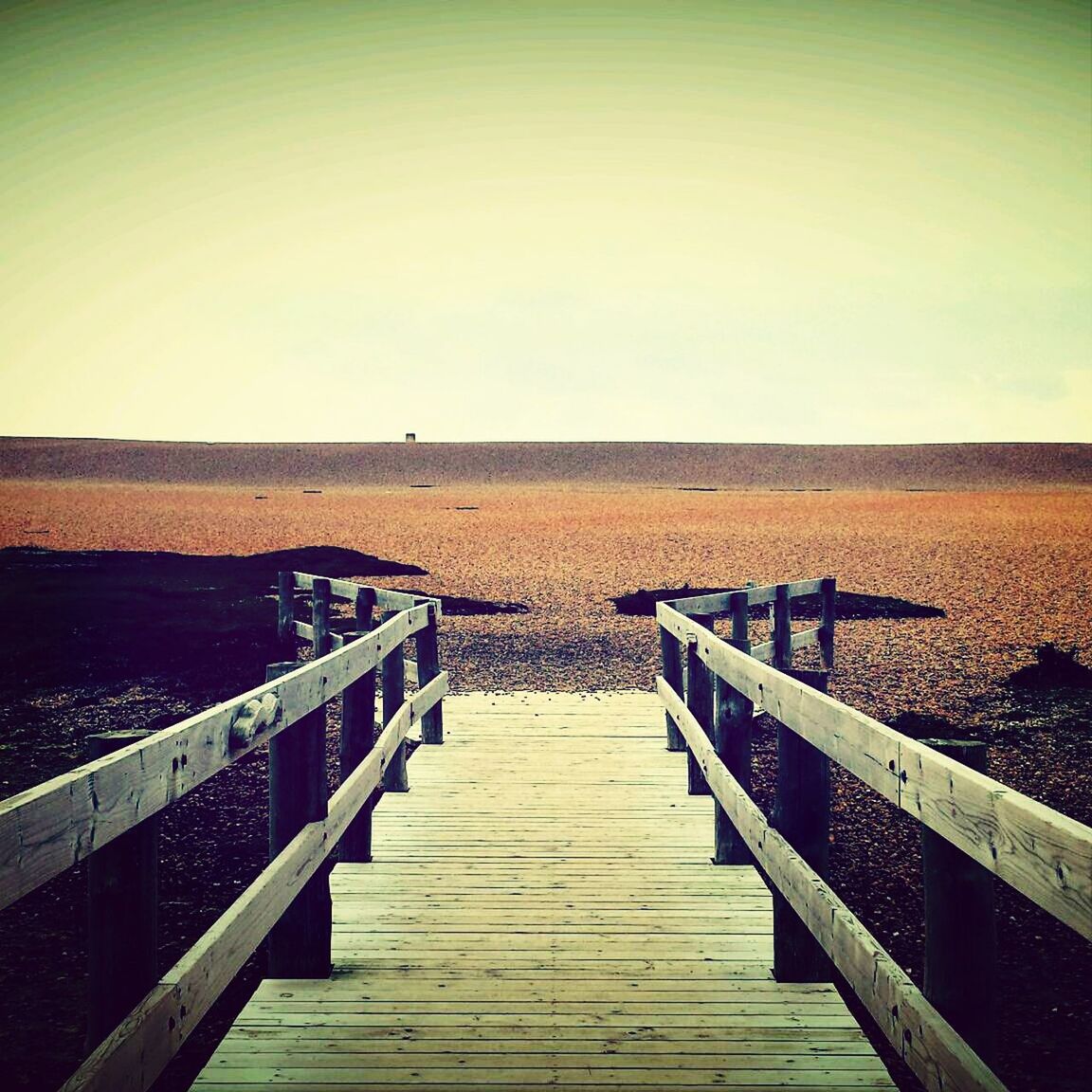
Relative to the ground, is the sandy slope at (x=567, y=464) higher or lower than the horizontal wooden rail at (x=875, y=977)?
higher

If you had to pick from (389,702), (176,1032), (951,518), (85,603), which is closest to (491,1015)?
(176,1032)

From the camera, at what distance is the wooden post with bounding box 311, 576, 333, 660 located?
10703 millimetres

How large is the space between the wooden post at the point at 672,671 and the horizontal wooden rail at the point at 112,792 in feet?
16.0

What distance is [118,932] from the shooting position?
2539mm

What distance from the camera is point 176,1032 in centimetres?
252

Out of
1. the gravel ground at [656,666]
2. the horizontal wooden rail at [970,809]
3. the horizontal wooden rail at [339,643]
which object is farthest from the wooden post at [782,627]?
the horizontal wooden rail at [970,809]

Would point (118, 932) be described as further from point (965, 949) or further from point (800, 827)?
point (800, 827)

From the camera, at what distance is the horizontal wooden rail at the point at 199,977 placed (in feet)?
7.25

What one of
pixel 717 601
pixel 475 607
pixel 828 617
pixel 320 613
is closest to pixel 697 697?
pixel 717 601

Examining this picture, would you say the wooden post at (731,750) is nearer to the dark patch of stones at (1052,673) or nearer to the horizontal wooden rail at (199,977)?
the horizontal wooden rail at (199,977)

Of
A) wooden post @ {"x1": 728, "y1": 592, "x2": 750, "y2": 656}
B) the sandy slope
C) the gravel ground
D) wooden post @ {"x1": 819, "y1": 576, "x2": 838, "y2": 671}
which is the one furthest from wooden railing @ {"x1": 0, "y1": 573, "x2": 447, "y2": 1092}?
the sandy slope

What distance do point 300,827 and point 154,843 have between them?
1326mm

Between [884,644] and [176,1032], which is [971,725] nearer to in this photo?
[884,644]

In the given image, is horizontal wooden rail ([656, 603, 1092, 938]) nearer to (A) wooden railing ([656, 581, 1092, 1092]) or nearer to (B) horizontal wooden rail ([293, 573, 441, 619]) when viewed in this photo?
(A) wooden railing ([656, 581, 1092, 1092])
